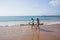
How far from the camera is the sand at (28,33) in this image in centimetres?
193

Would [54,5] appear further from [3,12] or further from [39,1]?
[3,12]

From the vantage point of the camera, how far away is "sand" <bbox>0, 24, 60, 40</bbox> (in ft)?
6.33

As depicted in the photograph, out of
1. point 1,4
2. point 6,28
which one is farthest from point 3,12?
point 6,28

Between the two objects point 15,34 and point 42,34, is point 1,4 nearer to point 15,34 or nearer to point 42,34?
point 15,34

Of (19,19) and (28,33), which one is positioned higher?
(19,19)

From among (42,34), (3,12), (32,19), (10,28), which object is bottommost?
(42,34)

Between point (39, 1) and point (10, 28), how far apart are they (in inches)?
25.7

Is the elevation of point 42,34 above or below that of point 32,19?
below

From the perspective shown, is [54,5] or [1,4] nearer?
[1,4]

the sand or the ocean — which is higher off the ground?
the ocean

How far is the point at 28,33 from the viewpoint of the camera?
78.0 inches

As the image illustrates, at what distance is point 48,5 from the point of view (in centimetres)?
203

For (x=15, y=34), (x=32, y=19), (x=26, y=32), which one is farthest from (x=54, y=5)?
(x=15, y=34)

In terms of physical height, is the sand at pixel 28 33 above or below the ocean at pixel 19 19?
below
